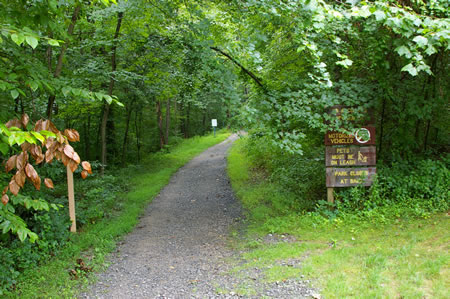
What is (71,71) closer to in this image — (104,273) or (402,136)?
(104,273)

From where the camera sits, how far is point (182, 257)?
18.4 ft

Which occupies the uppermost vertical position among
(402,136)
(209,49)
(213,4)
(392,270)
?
(213,4)

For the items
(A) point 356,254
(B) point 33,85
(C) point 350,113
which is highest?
(B) point 33,85

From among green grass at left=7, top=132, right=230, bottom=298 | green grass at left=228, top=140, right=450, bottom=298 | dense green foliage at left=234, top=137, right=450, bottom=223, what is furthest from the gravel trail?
dense green foliage at left=234, top=137, right=450, bottom=223

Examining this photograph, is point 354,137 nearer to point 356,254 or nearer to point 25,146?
point 356,254

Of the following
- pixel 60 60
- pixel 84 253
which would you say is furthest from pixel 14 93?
pixel 60 60

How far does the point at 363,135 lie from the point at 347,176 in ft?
3.21

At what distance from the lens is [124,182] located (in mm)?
11258

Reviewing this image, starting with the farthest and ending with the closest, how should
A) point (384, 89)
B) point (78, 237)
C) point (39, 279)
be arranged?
point (384, 89) < point (78, 237) < point (39, 279)

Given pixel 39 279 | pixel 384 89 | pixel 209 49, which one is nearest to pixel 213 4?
pixel 209 49

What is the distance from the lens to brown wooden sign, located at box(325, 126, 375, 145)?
6.88 metres

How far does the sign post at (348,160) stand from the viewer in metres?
7.06

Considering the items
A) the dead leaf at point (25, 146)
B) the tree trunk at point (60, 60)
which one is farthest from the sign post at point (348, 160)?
the dead leaf at point (25, 146)

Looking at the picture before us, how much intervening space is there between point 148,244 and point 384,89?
5701 mm
